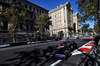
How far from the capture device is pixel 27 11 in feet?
81.9

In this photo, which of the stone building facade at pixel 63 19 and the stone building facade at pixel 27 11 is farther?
the stone building facade at pixel 63 19

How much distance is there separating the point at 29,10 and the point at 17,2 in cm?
460

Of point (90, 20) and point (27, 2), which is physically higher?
point (27, 2)

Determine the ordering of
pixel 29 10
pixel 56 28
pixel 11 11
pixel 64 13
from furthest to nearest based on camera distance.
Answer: pixel 56 28
pixel 64 13
pixel 29 10
pixel 11 11

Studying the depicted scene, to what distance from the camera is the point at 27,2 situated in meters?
25.0

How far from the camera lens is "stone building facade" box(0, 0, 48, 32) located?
18828 millimetres

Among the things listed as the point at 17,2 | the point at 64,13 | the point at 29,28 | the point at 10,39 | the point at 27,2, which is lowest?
the point at 10,39

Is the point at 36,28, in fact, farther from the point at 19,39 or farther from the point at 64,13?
the point at 64,13

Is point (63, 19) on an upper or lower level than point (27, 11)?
upper

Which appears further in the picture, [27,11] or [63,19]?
[63,19]

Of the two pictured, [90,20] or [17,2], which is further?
[17,2]

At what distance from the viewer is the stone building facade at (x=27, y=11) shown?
61.8 feet

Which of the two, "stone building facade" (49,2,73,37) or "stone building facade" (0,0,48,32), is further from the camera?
"stone building facade" (49,2,73,37)

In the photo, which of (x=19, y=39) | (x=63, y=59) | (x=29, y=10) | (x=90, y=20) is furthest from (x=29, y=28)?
(x=63, y=59)
